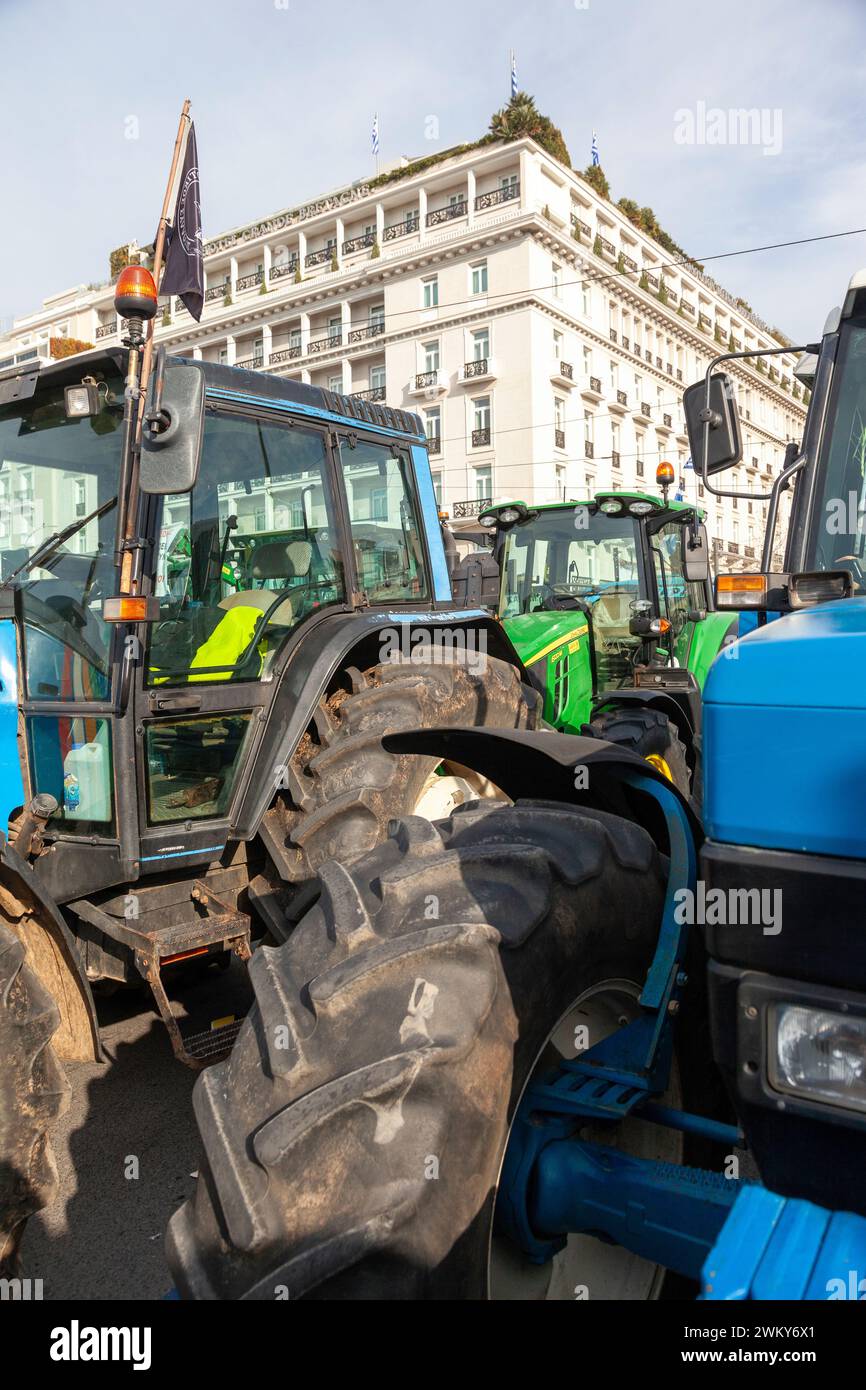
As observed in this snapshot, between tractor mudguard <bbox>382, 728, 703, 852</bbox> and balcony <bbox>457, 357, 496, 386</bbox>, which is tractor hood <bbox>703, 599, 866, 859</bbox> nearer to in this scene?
tractor mudguard <bbox>382, 728, 703, 852</bbox>

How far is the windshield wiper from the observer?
3312mm

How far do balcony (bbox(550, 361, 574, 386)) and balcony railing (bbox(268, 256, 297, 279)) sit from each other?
15850 millimetres

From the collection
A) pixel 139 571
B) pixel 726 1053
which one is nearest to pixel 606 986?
pixel 726 1053

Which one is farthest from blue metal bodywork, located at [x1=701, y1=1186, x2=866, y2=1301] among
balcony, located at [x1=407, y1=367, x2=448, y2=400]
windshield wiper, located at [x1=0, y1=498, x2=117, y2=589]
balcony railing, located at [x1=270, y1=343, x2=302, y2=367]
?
balcony railing, located at [x1=270, y1=343, x2=302, y2=367]

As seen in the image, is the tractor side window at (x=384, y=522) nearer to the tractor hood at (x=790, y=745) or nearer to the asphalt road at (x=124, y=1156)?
the asphalt road at (x=124, y=1156)

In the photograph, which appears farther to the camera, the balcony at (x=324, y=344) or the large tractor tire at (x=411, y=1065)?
the balcony at (x=324, y=344)

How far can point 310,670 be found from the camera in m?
3.73

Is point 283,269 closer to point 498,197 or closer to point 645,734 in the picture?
point 498,197

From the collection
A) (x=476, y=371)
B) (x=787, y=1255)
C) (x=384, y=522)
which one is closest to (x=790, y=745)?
(x=787, y=1255)

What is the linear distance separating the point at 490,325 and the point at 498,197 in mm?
5473

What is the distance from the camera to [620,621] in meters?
7.60

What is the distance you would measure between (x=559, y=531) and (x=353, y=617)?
4115 mm

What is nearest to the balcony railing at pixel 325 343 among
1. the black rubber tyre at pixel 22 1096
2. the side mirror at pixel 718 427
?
the side mirror at pixel 718 427

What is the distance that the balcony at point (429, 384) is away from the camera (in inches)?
1532
